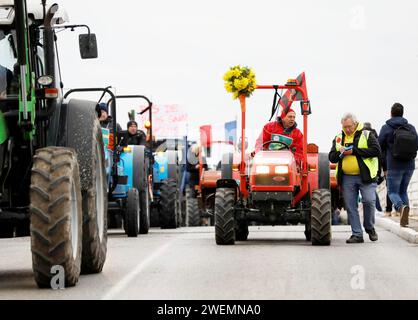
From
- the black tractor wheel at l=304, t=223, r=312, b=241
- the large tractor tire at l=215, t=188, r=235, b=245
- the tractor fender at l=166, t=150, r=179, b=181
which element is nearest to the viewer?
the large tractor tire at l=215, t=188, r=235, b=245

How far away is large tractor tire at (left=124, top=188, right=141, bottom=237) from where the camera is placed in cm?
2123

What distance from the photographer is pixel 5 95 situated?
1164cm

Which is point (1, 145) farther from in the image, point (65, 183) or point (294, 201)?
point (294, 201)

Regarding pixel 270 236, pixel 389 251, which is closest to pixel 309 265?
pixel 389 251

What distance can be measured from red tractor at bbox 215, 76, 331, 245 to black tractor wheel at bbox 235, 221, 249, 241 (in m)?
0.03

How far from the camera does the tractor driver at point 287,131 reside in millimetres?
19125

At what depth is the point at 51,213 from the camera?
35.6ft

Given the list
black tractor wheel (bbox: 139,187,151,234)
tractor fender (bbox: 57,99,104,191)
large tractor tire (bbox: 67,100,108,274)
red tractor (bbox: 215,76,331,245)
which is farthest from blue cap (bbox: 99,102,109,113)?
tractor fender (bbox: 57,99,104,191)

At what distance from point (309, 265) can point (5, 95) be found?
4229mm

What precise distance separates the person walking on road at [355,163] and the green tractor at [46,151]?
20.4ft

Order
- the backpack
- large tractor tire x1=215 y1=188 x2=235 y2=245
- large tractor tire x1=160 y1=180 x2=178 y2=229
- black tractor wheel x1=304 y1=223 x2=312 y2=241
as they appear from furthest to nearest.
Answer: large tractor tire x1=160 y1=180 x2=178 y2=229 → the backpack → black tractor wheel x1=304 y1=223 x2=312 y2=241 → large tractor tire x1=215 y1=188 x2=235 y2=245

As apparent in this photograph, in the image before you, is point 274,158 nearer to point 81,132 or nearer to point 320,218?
point 320,218

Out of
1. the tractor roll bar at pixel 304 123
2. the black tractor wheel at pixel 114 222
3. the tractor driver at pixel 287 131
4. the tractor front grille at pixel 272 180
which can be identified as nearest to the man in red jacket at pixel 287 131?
the tractor driver at pixel 287 131

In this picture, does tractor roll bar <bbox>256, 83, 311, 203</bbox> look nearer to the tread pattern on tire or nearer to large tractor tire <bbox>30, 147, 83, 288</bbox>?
the tread pattern on tire
